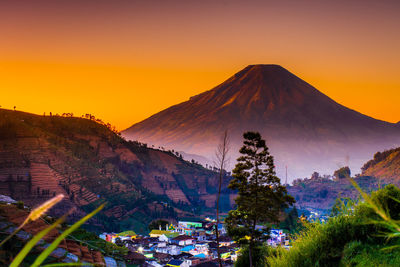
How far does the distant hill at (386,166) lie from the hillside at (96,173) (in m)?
50.7

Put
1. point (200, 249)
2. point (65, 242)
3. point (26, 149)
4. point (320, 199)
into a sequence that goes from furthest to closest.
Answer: point (320, 199)
point (26, 149)
point (200, 249)
point (65, 242)

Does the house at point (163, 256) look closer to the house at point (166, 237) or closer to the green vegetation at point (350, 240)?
the house at point (166, 237)

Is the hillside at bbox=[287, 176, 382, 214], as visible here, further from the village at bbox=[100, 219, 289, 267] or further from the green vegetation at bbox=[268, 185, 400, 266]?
the green vegetation at bbox=[268, 185, 400, 266]

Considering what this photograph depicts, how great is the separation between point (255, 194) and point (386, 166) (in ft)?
450

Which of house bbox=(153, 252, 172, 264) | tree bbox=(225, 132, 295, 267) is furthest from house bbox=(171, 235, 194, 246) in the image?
tree bbox=(225, 132, 295, 267)

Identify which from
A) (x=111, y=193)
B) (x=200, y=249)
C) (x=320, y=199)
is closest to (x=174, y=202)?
(x=111, y=193)

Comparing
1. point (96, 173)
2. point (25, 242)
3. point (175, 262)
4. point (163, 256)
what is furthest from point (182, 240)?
point (25, 242)

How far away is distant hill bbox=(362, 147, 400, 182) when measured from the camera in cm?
12747

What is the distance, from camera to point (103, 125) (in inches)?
5443

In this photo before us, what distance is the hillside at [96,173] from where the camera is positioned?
277 feet

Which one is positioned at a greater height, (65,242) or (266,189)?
(266,189)

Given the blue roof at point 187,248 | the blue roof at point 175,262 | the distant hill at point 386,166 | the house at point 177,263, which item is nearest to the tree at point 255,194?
the house at point 177,263

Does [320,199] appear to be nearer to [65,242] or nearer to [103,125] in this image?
[103,125]

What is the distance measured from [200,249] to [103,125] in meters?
93.9
